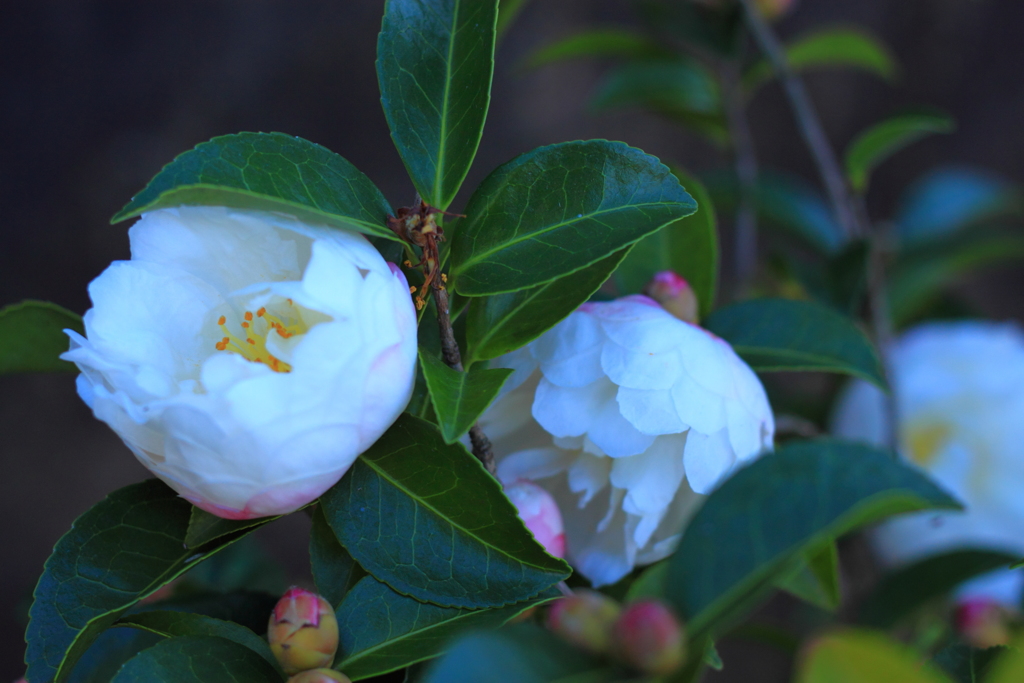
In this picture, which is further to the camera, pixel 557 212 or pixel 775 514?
pixel 557 212

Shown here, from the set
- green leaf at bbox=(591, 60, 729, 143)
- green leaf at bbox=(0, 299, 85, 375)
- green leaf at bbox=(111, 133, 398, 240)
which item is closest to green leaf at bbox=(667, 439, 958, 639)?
green leaf at bbox=(111, 133, 398, 240)

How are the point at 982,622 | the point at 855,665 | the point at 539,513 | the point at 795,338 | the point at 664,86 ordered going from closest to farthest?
the point at 855,665 → the point at 539,513 → the point at 795,338 → the point at 982,622 → the point at 664,86

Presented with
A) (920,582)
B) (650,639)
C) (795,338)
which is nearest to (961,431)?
(920,582)

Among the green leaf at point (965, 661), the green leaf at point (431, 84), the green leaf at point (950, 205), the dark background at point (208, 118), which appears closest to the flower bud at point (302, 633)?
the green leaf at point (431, 84)

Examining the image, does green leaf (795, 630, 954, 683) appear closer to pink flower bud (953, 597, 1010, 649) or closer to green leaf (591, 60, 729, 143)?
pink flower bud (953, 597, 1010, 649)

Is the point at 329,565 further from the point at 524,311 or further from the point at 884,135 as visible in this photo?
the point at 884,135

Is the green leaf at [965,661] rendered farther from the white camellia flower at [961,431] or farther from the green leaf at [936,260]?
the green leaf at [936,260]
